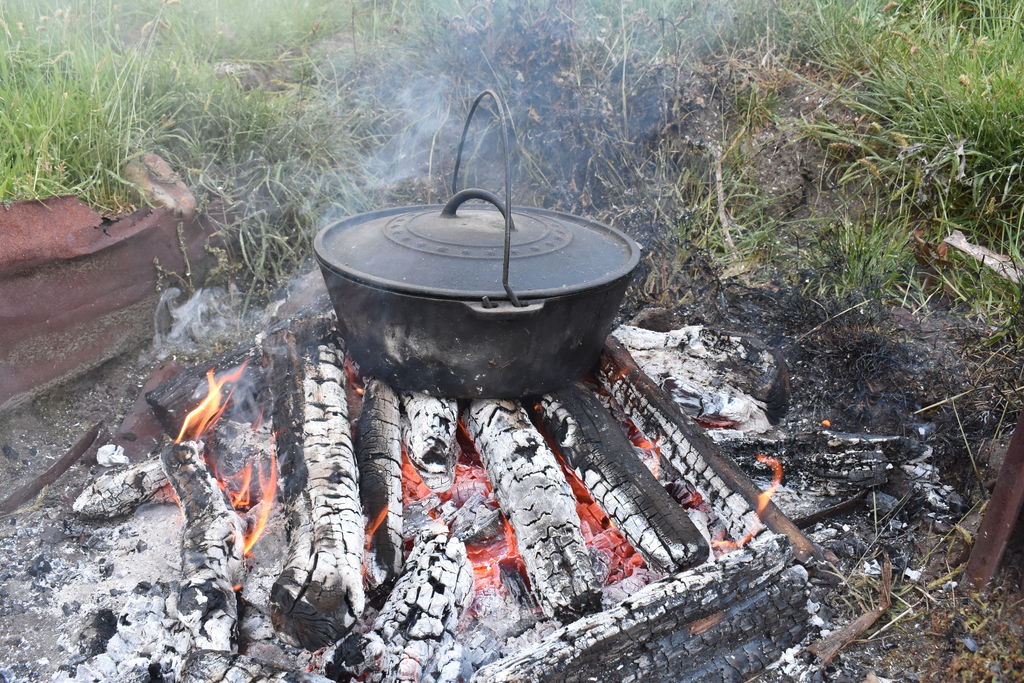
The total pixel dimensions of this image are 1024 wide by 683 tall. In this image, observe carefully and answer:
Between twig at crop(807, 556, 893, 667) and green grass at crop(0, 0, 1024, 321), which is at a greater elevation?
green grass at crop(0, 0, 1024, 321)

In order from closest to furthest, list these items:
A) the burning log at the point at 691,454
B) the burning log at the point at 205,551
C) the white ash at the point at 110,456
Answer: the burning log at the point at 205,551, the burning log at the point at 691,454, the white ash at the point at 110,456

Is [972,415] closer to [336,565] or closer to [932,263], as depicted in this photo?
[932,263]

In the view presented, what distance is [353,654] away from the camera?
175 centimetres

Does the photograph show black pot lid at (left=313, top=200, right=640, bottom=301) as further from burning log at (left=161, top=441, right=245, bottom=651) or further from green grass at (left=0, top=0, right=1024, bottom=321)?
green grass at (left=0, top=0, right=1024, bottom=321)

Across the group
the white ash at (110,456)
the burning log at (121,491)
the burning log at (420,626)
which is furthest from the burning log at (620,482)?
the white ash at (110,456)

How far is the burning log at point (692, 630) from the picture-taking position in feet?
5.32

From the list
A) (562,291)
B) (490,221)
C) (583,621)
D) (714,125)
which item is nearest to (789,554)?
(583,621)

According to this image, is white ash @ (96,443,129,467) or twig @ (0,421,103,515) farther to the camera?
white ash @ (96,443,129,467)

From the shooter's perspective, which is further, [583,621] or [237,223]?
[237,223]

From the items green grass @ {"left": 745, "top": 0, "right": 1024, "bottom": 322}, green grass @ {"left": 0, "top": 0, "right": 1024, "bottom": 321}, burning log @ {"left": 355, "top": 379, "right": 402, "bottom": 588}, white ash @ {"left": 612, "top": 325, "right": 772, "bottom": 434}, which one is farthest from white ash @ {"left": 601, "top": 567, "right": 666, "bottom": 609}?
green grass @ {"left": 745, "top": 0, "right": 1024, "bottom": 322}

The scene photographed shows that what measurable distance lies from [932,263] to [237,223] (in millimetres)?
3390

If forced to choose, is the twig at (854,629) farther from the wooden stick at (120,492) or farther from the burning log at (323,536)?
the wooden stick at (120,492)

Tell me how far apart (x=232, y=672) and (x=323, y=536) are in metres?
0.37

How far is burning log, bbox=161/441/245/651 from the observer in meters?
→ 1.78
